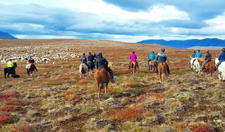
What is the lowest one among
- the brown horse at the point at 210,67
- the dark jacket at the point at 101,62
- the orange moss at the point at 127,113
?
the orange moss at the point at 127,113

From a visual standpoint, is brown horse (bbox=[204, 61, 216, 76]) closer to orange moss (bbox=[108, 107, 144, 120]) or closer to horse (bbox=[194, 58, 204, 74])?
horse (bbox=[194, 58, 204, 74])

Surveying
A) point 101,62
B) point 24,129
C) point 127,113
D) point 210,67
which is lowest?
point 24,129

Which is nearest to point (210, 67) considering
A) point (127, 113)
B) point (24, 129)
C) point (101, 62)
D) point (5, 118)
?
point (101, 62)

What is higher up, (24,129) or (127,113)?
(127,113)

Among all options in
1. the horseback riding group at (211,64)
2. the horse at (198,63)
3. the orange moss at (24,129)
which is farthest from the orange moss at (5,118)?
the horse at (198,63)

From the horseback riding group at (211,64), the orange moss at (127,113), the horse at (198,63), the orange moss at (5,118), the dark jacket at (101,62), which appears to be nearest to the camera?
the orange moss at (127,113)

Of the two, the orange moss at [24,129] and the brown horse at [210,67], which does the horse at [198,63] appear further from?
the orange moss at [24,129]

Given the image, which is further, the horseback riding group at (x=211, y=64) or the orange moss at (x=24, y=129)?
the horseback riding group at (x=211, y=64)

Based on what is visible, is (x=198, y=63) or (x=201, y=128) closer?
(x=201, y=128)

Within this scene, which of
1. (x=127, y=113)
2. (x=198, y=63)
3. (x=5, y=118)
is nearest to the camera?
(x=127, y=113)

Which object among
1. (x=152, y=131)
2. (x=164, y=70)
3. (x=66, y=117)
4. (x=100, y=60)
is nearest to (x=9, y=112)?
(x=66, y=117)

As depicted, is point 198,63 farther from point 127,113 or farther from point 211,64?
point 127,113

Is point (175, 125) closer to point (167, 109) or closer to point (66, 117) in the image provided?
point (167, 109)

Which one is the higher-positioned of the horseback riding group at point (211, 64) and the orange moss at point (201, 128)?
the horseback riding group at point (211, 64)
